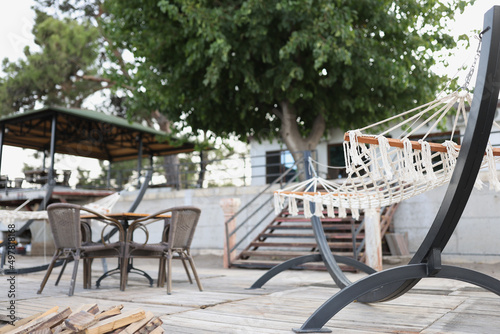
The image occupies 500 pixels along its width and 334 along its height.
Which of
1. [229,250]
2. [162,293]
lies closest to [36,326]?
[162,293]

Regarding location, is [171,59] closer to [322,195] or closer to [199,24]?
[199,24]

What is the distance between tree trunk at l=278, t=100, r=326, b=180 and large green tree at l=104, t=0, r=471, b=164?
0.02 meters

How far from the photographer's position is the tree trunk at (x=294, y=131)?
9.22 meters

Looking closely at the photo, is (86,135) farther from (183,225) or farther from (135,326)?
(135,326)

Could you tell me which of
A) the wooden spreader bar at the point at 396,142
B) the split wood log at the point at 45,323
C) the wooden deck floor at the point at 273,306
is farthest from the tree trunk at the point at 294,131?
the split wood log at the point at 45,323

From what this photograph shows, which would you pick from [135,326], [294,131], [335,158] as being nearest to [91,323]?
[135,326]

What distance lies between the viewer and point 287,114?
921 cm

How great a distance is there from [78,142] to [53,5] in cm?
477

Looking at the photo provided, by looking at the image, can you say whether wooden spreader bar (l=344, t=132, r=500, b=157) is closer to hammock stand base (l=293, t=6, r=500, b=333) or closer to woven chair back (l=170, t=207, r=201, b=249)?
hammock stand base (l=293, t=6, r=500, b=333)

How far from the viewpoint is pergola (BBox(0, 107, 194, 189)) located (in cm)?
1141

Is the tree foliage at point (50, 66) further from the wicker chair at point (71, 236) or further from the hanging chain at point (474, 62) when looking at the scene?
the hanging chain at point (474, 62)

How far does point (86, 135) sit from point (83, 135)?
85 mm

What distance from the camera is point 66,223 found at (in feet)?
11.9

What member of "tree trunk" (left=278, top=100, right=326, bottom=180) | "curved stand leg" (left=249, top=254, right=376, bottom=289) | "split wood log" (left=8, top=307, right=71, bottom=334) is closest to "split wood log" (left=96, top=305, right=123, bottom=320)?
"split wood log" (left=8, top=307, right=71, bottom=334)
